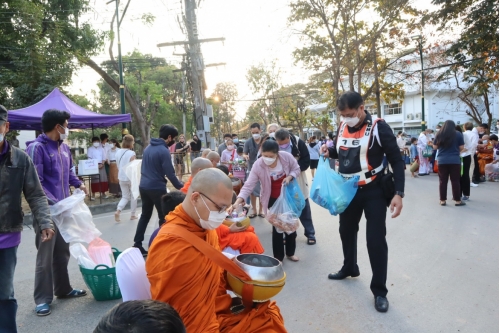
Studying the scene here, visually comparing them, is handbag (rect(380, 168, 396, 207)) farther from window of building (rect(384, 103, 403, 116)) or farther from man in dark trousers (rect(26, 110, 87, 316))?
window of building (rect(384, 103, 403, 116))

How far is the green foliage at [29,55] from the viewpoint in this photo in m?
13.1

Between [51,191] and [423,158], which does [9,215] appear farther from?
[423,158]

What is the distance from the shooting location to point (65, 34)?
15.0 m

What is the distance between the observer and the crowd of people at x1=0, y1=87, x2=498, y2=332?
1877 mm

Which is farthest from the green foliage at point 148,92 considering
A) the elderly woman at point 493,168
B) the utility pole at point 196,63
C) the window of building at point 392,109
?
the window of building at point 392,109

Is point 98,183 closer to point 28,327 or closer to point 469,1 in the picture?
point 28,327

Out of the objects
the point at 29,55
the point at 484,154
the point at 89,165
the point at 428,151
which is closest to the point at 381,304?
the point at 89,165

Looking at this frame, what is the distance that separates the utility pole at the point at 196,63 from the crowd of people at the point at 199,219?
849 centimetres

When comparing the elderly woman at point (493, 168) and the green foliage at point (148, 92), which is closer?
the elderly woman at point (493, 168)

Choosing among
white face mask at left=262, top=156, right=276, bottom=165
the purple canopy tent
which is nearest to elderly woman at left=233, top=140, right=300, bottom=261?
white face mask at left=262, top=156, right=276, bottom=165

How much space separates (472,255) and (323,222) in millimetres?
2759

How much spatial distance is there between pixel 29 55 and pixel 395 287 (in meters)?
13.8

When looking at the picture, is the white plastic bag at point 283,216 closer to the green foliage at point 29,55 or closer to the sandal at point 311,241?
the sandal at point 311,241

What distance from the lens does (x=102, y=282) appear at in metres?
3.86
